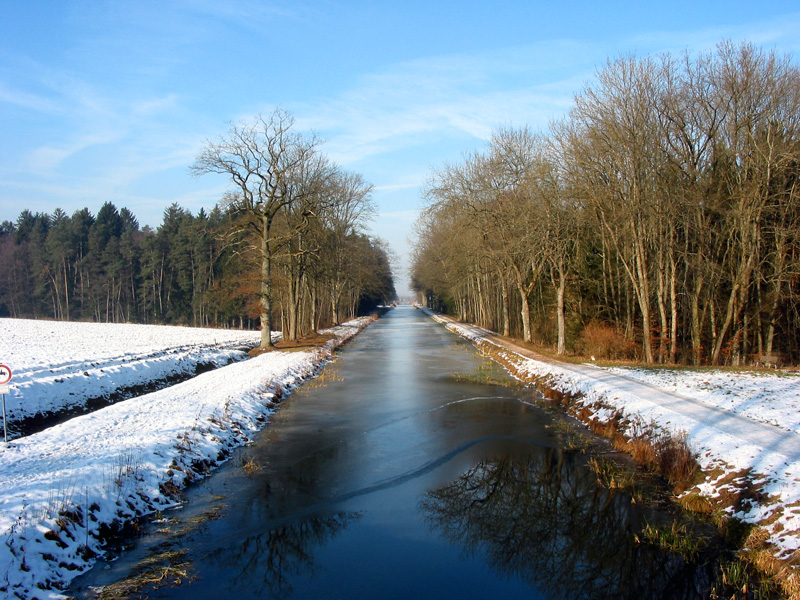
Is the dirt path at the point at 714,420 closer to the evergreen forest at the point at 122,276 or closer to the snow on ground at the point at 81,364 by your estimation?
the snow on ground at the point at 81,364

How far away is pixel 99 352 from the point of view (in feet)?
85.9

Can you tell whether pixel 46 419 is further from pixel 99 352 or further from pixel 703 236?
pixel 703 236

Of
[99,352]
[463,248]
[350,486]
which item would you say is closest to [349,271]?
[463,248]

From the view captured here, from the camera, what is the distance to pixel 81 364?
21.2 meters

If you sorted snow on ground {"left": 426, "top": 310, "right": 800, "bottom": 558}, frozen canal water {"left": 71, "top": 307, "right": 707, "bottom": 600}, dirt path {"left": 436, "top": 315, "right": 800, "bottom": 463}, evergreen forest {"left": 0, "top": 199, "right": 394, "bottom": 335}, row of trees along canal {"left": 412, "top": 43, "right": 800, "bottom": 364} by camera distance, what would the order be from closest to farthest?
1. frozen canal water {"left": 71, "top": 307, "right": 707, "bottom": 600}
2. snow on ground {"left": 426, "top": 310, "right": 800, "bottom": 558}
3. dirt path {"left": 436, "top": 315, "right": 800, "bottom": 463}
4. row of trees along canal {"left": 412, "top": 43, "right": 800, "bottom": 364}
5. evergreen forest {"left": 0, "top": 199, "right": 394, "bottom": 335}

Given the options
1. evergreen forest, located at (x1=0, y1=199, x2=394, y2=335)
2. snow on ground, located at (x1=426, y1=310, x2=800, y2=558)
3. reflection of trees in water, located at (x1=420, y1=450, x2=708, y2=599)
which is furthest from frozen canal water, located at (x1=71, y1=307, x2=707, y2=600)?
evergreen forest, located at (x1=0, y1=199, x2=394, y2=335)

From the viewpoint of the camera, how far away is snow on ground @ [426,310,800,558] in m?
7.84

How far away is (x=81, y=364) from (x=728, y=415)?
20484 mm

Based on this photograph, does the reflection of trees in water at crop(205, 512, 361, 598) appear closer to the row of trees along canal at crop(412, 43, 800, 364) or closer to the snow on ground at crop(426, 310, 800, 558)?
the snow on ground at crop(426, 310, 800, 558)

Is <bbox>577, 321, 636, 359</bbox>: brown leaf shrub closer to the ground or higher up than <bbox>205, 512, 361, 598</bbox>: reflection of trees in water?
higher up

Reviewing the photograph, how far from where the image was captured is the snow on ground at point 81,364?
53.9 feet

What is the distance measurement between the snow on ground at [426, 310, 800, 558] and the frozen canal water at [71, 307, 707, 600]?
1451 millimetres

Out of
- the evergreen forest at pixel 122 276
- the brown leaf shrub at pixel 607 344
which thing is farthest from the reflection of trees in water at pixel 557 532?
the evergreen forest at pixel 122 276

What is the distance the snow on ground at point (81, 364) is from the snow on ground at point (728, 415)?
14.8 metres
